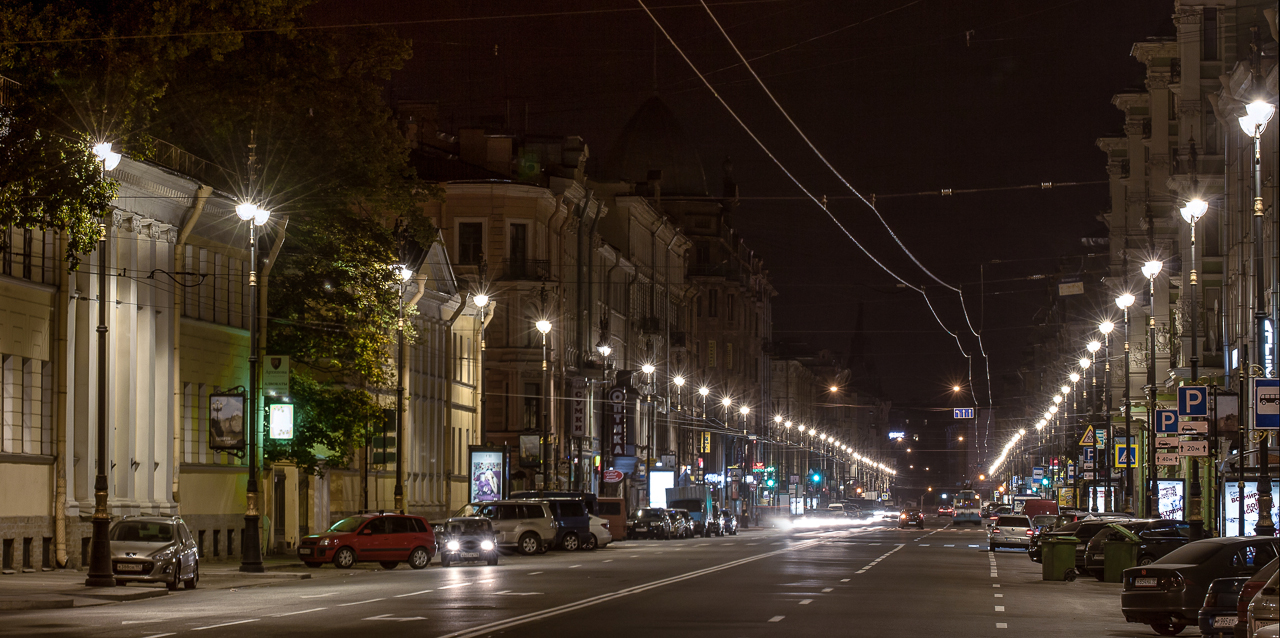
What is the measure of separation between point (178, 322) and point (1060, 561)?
2346 centimetres

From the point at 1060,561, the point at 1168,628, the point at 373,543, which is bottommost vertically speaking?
the point at 1060,561

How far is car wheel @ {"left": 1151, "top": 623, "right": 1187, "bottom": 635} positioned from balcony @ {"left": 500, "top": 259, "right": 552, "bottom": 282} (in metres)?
55.8

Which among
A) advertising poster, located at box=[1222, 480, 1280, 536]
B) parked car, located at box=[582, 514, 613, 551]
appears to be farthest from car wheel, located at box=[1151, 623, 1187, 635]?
parked car, located at box=[582, 514, 613, 551]

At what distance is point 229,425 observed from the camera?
40.9 meters

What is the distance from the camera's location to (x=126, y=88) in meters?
31.8

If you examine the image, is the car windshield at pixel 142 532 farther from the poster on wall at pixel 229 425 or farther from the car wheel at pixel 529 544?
the car wheel at pixel 529 544

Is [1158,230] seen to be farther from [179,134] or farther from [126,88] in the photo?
[126,88]

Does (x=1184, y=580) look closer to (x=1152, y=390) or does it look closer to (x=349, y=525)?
(x=349, y=525)

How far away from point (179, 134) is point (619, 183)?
5440cm

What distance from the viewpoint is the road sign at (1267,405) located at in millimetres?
29938

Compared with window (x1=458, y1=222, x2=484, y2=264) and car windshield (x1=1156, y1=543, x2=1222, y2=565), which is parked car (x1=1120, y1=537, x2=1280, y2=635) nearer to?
car windshield (x1=1156, y1=543, x2=1222, y2=565)

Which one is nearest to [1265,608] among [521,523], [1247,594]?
[1247,594]

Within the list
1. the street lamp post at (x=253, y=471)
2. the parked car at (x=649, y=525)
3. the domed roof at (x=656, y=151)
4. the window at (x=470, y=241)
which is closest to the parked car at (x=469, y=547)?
the street lamp post at (x=253, y=471)

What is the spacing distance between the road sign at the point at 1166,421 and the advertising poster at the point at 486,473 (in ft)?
83.7
